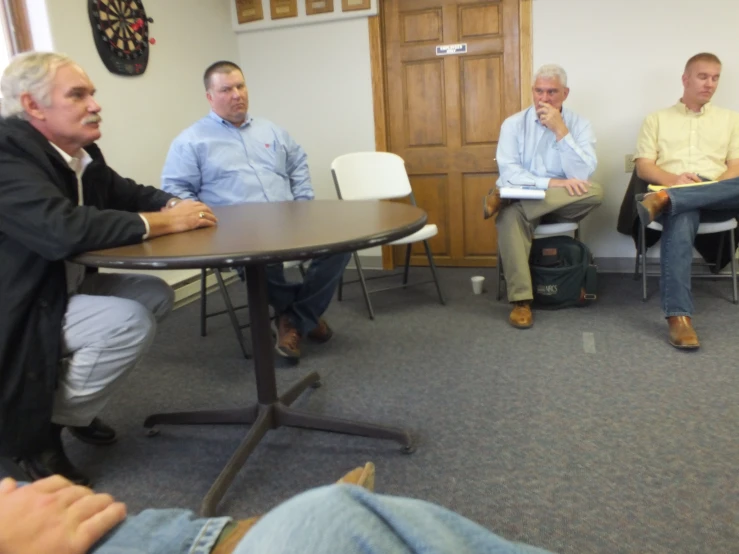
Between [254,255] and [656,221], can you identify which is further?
[656,221]

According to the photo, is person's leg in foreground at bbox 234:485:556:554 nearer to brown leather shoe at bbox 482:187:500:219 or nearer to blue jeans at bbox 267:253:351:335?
blue jeans at bbox 267:253:351:335

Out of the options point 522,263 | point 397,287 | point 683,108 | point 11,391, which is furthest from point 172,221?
point 683,108

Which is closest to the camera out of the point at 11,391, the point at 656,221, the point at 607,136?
the point at 11,391

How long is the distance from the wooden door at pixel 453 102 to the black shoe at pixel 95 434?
2837mm

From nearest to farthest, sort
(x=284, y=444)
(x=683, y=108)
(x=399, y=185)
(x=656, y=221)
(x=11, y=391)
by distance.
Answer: (x=11, y=391) < (x=284, y=444) < (x=656, y=221) < (x=683, y=108) < (x=399, y=185)

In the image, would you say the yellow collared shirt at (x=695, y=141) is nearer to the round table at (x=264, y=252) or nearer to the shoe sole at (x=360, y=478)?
the round table at (x=264, y=252)

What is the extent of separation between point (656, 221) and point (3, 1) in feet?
10.9

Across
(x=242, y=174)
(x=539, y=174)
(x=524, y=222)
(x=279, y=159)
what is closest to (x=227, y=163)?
(x=242, y=174)

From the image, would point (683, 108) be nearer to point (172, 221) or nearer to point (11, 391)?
point (172, 221)

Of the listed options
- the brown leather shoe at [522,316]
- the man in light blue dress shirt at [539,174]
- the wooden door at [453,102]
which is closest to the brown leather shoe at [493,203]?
the man in light blue dress shirt at [539,174]

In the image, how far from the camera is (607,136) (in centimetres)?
371

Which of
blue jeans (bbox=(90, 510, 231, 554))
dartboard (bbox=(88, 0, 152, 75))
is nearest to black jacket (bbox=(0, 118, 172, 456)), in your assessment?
blue jeans (bbox=(90, 510, 231, 554))

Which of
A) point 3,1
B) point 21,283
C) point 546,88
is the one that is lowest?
point 21,283

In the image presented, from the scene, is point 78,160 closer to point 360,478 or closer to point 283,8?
point 360,478
